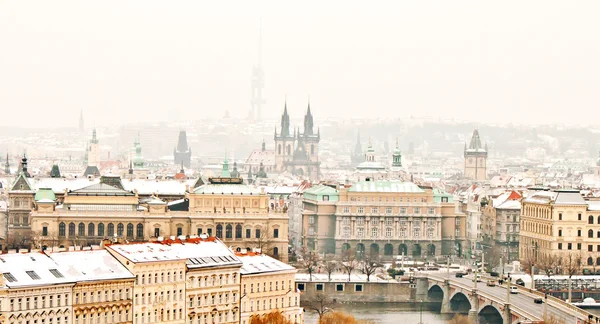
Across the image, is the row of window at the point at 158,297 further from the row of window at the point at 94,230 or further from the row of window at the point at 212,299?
the row of window at the point at 94,230

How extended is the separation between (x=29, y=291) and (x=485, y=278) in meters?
34.5

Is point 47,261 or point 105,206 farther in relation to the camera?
point 105,206

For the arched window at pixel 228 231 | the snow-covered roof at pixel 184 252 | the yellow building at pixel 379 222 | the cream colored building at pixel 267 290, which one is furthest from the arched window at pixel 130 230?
the snow-covered roof at pixel 184 252

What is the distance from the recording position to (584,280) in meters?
88.4

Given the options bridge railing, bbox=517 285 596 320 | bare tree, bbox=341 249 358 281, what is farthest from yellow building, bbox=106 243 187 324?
bare tree, bbox=341 249 358 281

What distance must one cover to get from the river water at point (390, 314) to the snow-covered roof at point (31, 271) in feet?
59.0

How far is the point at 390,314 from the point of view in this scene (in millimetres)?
84062

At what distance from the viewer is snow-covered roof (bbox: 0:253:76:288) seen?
59.0 meters

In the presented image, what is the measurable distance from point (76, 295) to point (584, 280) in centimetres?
3439

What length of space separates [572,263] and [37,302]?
144 ft

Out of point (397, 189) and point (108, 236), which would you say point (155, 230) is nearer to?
point (108, 236)

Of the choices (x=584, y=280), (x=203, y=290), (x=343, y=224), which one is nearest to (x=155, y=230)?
(x=343, y=224)

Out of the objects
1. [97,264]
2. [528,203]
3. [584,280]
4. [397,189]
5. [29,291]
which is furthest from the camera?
[397,189]

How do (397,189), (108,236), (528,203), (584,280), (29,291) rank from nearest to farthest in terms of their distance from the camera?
(29,291) → (584,280) → (108,236) → (528,203) → (397,189)
